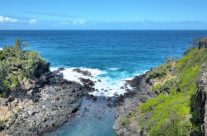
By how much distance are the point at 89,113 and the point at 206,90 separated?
3725cm

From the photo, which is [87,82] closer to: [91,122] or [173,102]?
[91,122]

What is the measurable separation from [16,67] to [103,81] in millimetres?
26722

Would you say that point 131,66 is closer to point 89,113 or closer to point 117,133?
point 89,113

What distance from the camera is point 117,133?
60.6m

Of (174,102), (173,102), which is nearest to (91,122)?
(173,102)

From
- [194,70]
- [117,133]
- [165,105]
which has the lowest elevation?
[117,133]

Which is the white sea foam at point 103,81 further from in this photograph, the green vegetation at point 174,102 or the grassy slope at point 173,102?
the green vegetation at point 174,102

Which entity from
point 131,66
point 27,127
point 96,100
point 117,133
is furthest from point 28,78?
point 131,66

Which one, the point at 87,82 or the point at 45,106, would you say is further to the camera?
the point at 87,82

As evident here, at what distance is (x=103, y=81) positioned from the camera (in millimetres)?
100062

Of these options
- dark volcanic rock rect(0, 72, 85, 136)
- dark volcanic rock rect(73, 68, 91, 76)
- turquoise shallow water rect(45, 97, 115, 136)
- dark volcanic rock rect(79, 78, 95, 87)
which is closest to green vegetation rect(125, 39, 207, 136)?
turquoise shallow water rect(45, 97, 115, 136)

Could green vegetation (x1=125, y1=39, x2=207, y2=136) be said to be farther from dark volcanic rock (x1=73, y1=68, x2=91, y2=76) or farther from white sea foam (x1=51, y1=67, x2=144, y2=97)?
dark volcanic rock (x1=73, y1=68, x2=91, y2=76)

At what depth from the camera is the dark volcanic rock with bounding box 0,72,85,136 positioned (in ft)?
207

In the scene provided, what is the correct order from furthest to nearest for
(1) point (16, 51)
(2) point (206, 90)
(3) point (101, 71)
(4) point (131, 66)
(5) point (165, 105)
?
1. (4) point (131, 66)
2. (3) point (101, 71)
3. (1) point (16, 51)
4. (5) point (165, 105)
5. (2) point (206, 90)
